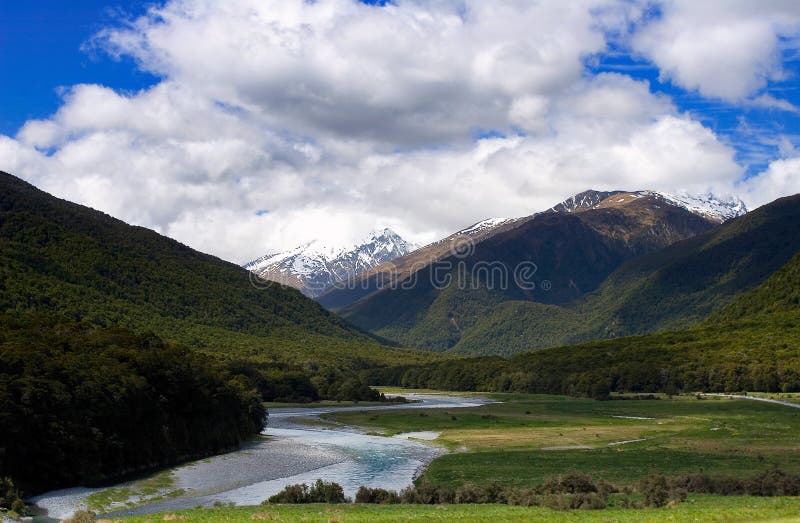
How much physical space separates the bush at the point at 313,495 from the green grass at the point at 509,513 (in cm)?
607

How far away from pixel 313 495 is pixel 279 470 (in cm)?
2209

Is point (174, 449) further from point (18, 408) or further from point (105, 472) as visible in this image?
Result: point (18, 408)

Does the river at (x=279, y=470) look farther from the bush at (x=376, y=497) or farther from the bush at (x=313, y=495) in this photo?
the bush at (x=376, y=497)

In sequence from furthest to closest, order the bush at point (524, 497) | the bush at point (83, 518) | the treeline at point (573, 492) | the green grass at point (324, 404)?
the green grass at point (324, 404)
the bush at point (524, 497)
the treeline at point (573, 492)
the bush at point (83, 518)

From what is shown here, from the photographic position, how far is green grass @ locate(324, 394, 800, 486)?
69812mm

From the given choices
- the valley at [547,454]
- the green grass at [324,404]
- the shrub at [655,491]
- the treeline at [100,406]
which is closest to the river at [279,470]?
the valley at [547,454]

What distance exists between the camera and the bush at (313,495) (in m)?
58.2

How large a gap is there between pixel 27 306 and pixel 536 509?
170m

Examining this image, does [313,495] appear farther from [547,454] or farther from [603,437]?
[603,437]

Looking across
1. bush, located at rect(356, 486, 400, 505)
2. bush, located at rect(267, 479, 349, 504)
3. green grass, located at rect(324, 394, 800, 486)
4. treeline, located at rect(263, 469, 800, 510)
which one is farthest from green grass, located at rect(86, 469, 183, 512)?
green grass, located at rect(324, 394, 800, 486)

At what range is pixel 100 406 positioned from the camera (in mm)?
74125

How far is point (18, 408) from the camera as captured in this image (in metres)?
64.1

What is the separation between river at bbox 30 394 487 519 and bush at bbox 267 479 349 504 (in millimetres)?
2672

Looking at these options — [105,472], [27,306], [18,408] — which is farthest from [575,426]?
[27,306]
